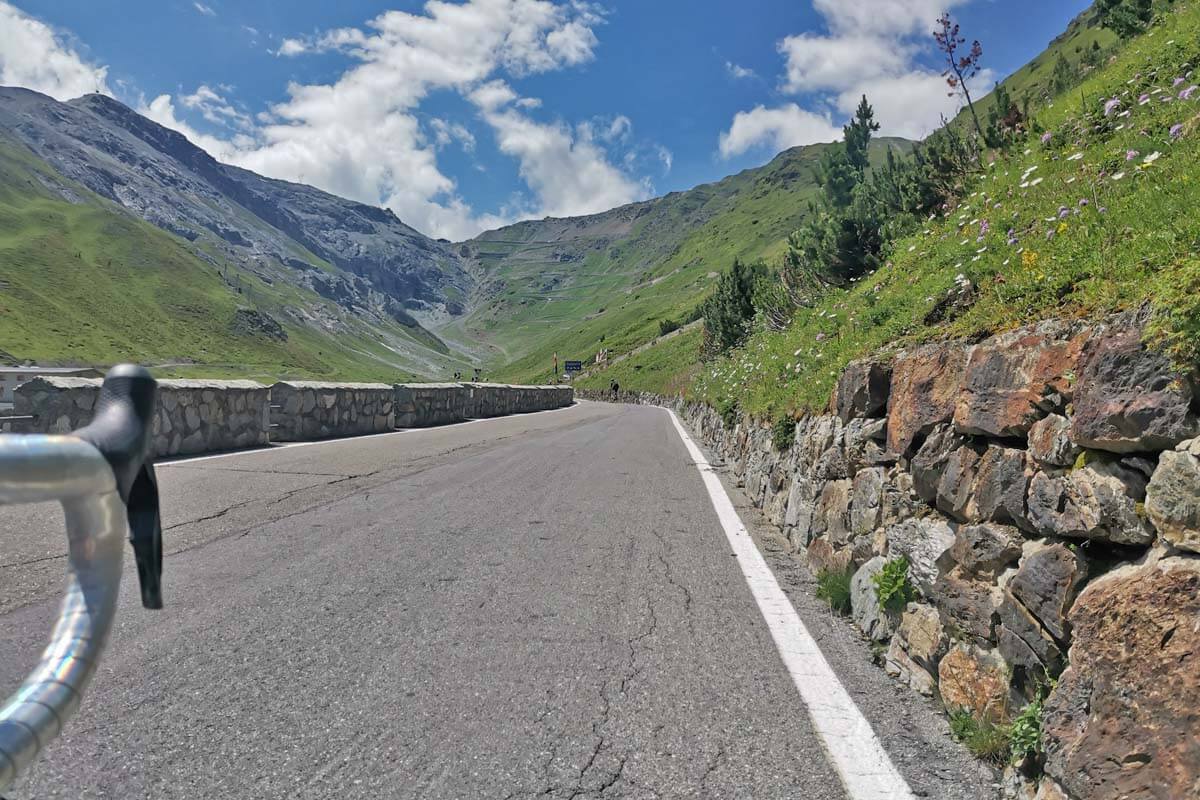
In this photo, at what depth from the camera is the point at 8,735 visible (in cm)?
98

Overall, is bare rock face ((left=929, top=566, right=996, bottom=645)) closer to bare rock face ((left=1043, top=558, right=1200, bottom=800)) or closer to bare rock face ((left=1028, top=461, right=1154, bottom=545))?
bare rock face ((left=1028, top=461, right=1154, bottom=545))

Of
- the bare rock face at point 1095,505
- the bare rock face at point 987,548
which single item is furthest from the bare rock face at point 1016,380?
the bare rock face at point 987,548

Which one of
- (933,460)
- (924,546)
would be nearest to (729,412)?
(933,460)

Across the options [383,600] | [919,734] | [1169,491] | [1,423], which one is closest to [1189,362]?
[1169,491]

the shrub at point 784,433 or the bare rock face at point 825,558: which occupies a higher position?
the shrub at point 784,433

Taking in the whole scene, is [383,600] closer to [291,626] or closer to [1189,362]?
[291,626]

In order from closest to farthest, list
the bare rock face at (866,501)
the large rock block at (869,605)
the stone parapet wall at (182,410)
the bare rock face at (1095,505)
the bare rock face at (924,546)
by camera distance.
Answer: the bare rock face at (1095,505) < the bare rock face at (924,546) < the large rock block at (869,605) < the bare rock face at (866,501) < the stone parapet wall at (182,410)

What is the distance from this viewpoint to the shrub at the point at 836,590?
4.72 meters

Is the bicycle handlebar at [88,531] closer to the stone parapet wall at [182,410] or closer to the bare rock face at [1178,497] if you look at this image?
the bare rock face at [1178,497]

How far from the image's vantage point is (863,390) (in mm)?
5320

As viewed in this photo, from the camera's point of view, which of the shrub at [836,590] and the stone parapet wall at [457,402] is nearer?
the shrub at [836,590]

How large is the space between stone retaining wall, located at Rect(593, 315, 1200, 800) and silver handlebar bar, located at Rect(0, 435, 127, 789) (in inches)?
108

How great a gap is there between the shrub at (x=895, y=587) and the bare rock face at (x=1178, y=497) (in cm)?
172

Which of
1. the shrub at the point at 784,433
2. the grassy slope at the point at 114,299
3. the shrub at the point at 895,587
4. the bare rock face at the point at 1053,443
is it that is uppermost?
the grassy slope at the point at 114,299
